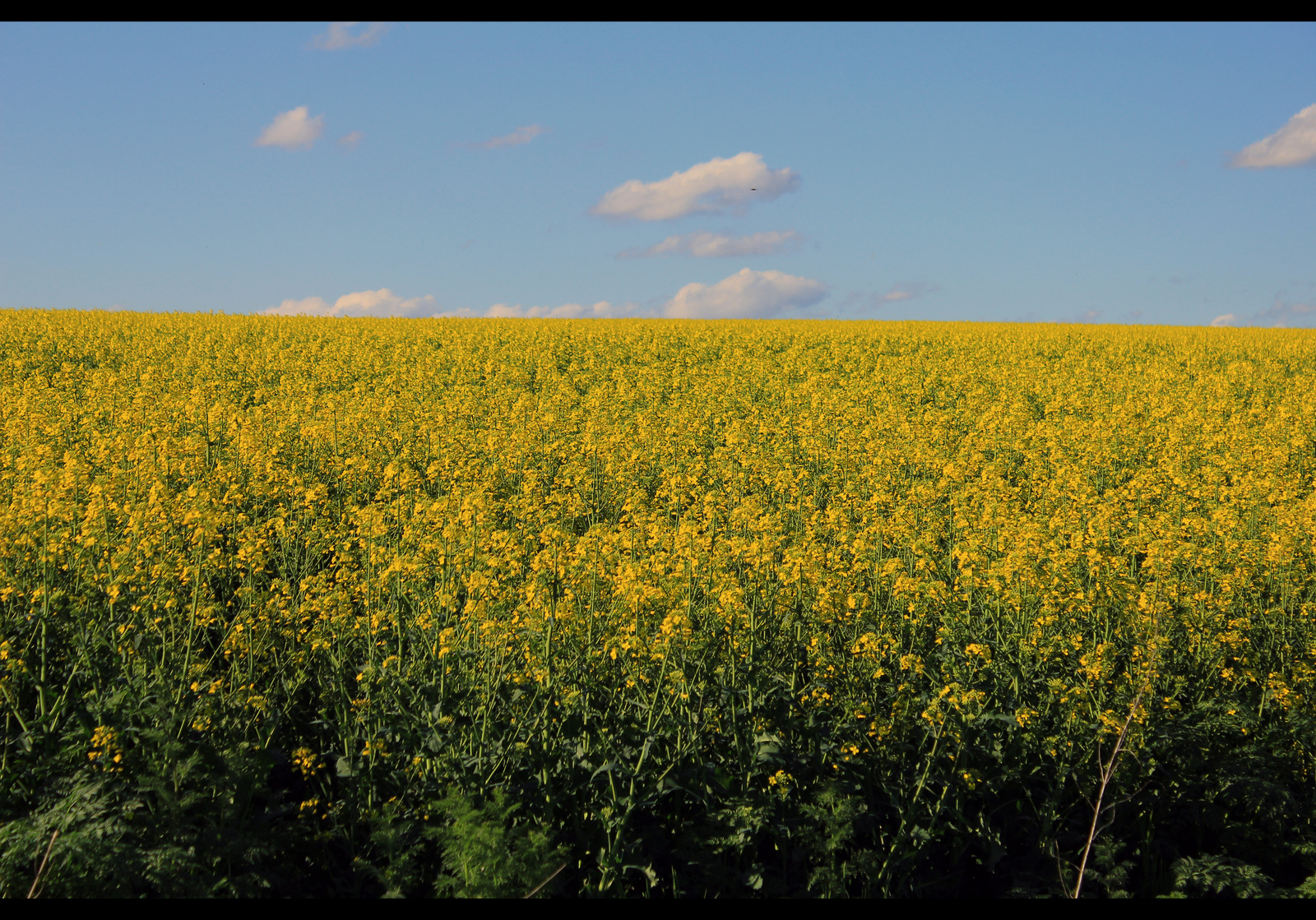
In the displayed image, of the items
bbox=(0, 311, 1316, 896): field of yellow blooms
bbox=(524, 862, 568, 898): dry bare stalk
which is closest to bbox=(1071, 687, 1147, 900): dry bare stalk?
bbox=(0, 311, 1316, 896): field of yellow blooms

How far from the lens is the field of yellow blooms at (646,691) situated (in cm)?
351

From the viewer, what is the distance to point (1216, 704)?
451cm

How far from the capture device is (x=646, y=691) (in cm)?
429

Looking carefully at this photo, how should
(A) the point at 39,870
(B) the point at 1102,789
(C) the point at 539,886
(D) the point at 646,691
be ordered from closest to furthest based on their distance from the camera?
(A) the point at 39,870 → (C) the point at 539,886 → (B) the point at 1102,789 → (D) the point at 646,691

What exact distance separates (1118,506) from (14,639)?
31.2ft

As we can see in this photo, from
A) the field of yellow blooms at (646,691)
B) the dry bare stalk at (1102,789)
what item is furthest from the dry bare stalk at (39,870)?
the dry bare stalk at (1102,789)

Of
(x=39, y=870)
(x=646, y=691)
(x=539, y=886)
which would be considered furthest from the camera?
(x=646, y=691)

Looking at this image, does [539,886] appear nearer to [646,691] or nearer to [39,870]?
[646,691]

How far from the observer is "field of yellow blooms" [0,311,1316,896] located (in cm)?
351

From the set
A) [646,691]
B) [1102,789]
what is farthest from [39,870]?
[1102,789]

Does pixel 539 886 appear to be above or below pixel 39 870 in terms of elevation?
below

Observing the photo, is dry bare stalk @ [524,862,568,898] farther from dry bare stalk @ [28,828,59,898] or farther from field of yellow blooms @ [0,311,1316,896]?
dry bare stalk @ [28,828,59,898]
